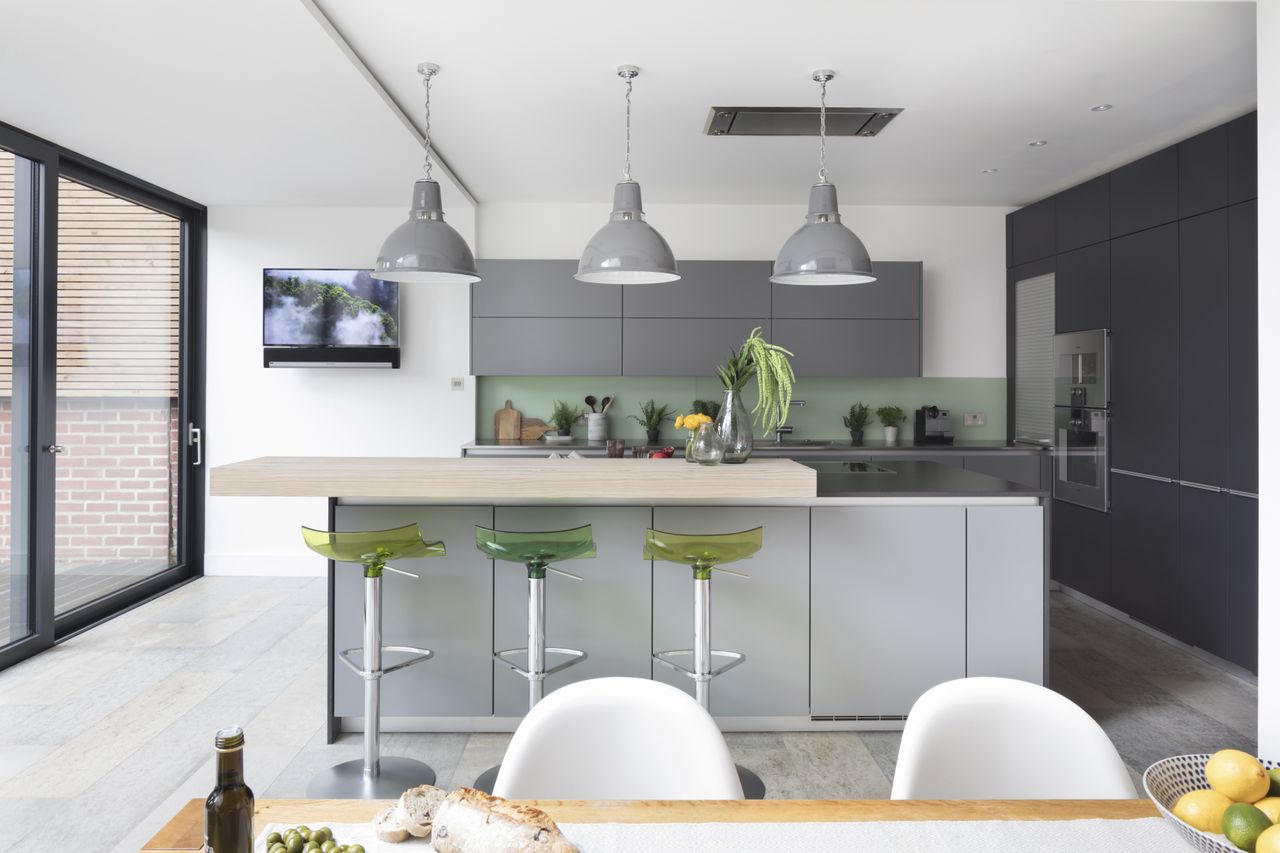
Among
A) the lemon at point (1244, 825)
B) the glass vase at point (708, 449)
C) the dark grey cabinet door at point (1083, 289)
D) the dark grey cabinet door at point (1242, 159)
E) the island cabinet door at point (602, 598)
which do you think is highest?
the dark grey cabinet door at point (1242, 159)

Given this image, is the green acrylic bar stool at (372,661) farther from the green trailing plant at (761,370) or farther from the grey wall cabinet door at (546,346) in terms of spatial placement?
the grey wall cabinet door at (546,346)

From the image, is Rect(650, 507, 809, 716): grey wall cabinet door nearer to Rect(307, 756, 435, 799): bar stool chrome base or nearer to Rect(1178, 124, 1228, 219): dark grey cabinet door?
Rect(307, 756, 435, 799): bar stool chrome base

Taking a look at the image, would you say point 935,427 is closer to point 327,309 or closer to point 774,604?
point 774,604

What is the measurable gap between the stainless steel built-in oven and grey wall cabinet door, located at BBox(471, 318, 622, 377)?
9.34 feet

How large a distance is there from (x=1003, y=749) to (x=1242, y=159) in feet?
11.7

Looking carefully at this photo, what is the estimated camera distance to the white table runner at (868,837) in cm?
118

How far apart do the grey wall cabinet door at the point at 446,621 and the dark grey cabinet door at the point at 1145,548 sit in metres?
3.46

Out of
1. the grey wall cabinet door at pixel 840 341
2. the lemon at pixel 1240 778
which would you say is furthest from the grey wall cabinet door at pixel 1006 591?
the grey wall cabinet door at pixel 840 341

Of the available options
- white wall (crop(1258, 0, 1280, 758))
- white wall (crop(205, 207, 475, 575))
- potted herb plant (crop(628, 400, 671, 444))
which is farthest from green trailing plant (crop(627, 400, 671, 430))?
white wall (crop(1258, 0, 1280, 758))

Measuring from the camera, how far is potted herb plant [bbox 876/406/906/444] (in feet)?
20.5

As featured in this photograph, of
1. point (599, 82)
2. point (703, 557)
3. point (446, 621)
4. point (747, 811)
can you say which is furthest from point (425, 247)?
point (747, 811)

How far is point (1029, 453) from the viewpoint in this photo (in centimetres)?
568

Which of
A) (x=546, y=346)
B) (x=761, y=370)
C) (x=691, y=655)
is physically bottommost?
(x=691, y=655)

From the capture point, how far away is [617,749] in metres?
1.58
